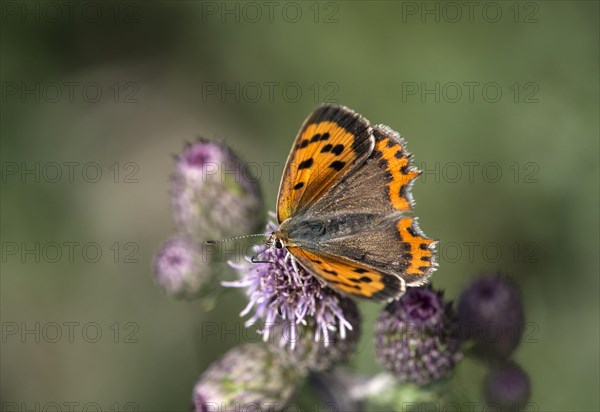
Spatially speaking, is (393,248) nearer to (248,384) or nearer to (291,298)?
(291,298)

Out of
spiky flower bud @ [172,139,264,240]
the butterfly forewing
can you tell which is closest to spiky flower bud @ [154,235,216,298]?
spiky flower bud @ [172,139,264,240]

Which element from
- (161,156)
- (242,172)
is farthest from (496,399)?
(161,156)

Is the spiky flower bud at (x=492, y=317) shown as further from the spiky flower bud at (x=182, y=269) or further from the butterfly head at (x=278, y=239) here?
the spiky flower bud at (x=182, y=269)

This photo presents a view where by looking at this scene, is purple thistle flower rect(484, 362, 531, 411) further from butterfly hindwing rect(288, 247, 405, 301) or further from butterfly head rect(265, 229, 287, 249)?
butterfly head rect(265, 229, 287, 249)

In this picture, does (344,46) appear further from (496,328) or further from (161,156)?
(496,328)

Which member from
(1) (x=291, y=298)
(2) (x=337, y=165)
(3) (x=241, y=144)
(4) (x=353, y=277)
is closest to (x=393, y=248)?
(4) (x=353, y=277)

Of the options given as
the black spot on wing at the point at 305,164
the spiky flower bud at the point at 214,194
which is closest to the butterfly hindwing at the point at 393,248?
the black spot on wing at the point at 305,164

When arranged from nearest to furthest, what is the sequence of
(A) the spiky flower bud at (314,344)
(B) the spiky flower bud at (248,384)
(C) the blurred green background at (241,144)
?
(A) the spiky flower bud at (314,344) < (B) the spiky flower bud at (248,384) < (C) the blurred green background at (241,144)
